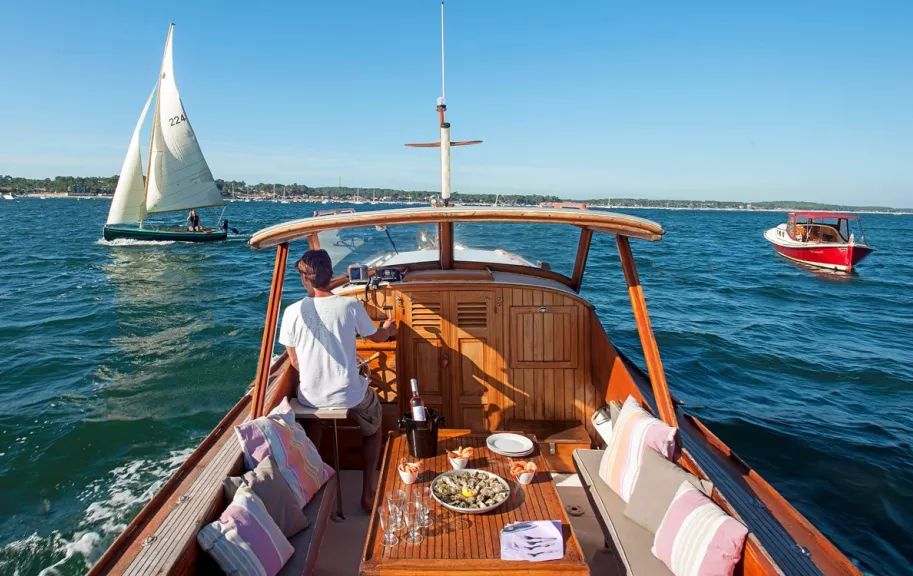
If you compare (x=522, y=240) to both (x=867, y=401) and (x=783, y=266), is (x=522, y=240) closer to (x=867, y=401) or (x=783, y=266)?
(x=867, y=401)

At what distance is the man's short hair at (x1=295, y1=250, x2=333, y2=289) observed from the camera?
304 cm

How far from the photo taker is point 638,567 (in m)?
2.45

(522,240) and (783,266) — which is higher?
(522,240)

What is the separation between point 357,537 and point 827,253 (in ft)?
87.9

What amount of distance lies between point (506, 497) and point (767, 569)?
3.85 feet

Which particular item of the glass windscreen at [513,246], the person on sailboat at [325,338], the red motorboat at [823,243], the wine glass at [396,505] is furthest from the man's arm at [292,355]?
the red motorboat at [823,243]

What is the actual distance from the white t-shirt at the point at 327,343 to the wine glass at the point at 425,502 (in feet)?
2.38

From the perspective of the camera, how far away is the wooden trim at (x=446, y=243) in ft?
16.5

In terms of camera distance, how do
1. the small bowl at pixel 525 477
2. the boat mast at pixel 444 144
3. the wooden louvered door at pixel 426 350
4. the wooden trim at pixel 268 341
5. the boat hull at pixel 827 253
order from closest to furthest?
the small bowl at pixel 525 477 → the wooden trim at pixel 268 341 → the boat mast at pixel 444 144 → the wooden louvered door at pixel 426 350 → the boat hull at pixel 827 253

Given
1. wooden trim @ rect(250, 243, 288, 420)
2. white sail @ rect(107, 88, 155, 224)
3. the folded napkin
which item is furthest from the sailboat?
the folded napkin

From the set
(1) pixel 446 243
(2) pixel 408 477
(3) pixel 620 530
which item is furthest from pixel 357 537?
(1) pixel 446 243

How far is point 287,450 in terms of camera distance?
2.85 m

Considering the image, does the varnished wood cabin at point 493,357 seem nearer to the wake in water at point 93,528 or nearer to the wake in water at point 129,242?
the wake in water at point 93,528

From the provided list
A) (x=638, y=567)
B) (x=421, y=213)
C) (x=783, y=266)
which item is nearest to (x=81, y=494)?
(x=421, y=213)
